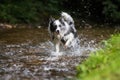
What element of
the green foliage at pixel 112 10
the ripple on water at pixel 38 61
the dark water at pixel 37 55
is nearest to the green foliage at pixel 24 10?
the dark water at pixel 37 55

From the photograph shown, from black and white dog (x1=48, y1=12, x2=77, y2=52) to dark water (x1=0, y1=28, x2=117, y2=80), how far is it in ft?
1.11

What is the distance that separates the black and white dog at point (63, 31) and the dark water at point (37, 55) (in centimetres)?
34

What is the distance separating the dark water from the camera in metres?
7.75

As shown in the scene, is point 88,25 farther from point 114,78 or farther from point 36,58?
point 114,78

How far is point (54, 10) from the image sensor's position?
18375 millimetres

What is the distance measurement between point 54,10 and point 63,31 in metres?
7.55

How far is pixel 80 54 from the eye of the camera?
33.0ft

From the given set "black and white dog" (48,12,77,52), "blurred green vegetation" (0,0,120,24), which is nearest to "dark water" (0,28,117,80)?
"black and white dog" (48,12,77,52)

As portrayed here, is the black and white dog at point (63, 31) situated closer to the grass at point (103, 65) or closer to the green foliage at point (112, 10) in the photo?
the grass at point (103, 65)

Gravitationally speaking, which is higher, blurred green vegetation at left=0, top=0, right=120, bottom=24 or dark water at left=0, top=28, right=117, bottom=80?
blurred green vegetation at left=0, top=0, right=120, bottom=24

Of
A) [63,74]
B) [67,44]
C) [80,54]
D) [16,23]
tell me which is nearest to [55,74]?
[63,74]

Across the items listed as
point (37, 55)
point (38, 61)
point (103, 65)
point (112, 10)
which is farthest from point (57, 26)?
point (112, 10)

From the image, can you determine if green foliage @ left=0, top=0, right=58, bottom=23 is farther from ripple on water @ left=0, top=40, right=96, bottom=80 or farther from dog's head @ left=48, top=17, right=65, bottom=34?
dog's head @ left=48, top=17, right=65, bottom=34

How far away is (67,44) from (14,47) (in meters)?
1.56
